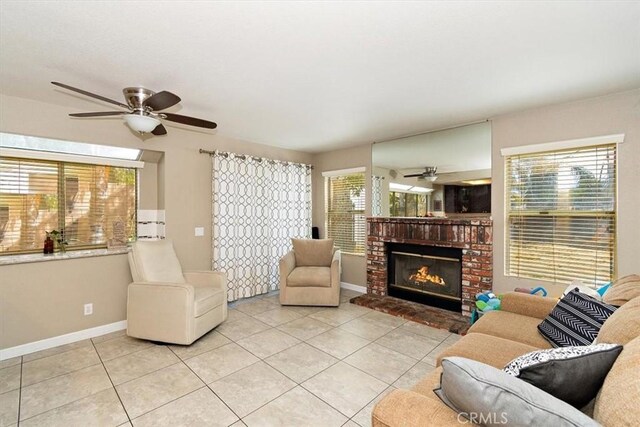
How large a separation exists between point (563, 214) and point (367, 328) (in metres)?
2.44

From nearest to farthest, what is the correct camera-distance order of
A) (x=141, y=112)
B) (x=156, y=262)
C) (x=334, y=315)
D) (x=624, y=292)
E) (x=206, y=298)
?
(x=624, y=292), (x=141, y=112), (x=206, y=298), (x=156, y=262), (x=334, y=315)

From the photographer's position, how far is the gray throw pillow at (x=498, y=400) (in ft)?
2.68

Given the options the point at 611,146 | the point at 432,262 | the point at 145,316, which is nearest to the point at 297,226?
the point at 432,262

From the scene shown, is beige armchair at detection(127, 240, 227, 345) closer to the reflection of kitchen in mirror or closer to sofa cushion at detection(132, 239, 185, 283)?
sofa cushion at detection(132, 239, 185, 283)

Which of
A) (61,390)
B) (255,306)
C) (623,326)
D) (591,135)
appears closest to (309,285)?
(255,306)

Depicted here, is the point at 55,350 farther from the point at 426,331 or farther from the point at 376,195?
the point at 376,195

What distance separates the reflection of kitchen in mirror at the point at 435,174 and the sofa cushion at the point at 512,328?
5.16ft

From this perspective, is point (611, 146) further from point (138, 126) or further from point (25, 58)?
point (25, 58)

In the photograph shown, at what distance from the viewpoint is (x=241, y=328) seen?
3.34 m

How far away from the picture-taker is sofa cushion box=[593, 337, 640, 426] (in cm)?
80

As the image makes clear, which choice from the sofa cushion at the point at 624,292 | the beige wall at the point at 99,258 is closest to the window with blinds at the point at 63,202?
the beige wall at the point at 99,258

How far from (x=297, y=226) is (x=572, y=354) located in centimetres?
435

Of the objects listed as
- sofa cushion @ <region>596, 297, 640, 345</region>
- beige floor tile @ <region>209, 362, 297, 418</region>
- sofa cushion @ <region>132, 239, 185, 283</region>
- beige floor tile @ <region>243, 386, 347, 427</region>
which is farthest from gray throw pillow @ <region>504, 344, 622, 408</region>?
sofa cushion @ <region>132, 239, 185, 283</region>

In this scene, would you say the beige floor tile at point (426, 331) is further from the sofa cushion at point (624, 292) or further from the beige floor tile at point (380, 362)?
the sofa cushion at point (624, 292)
